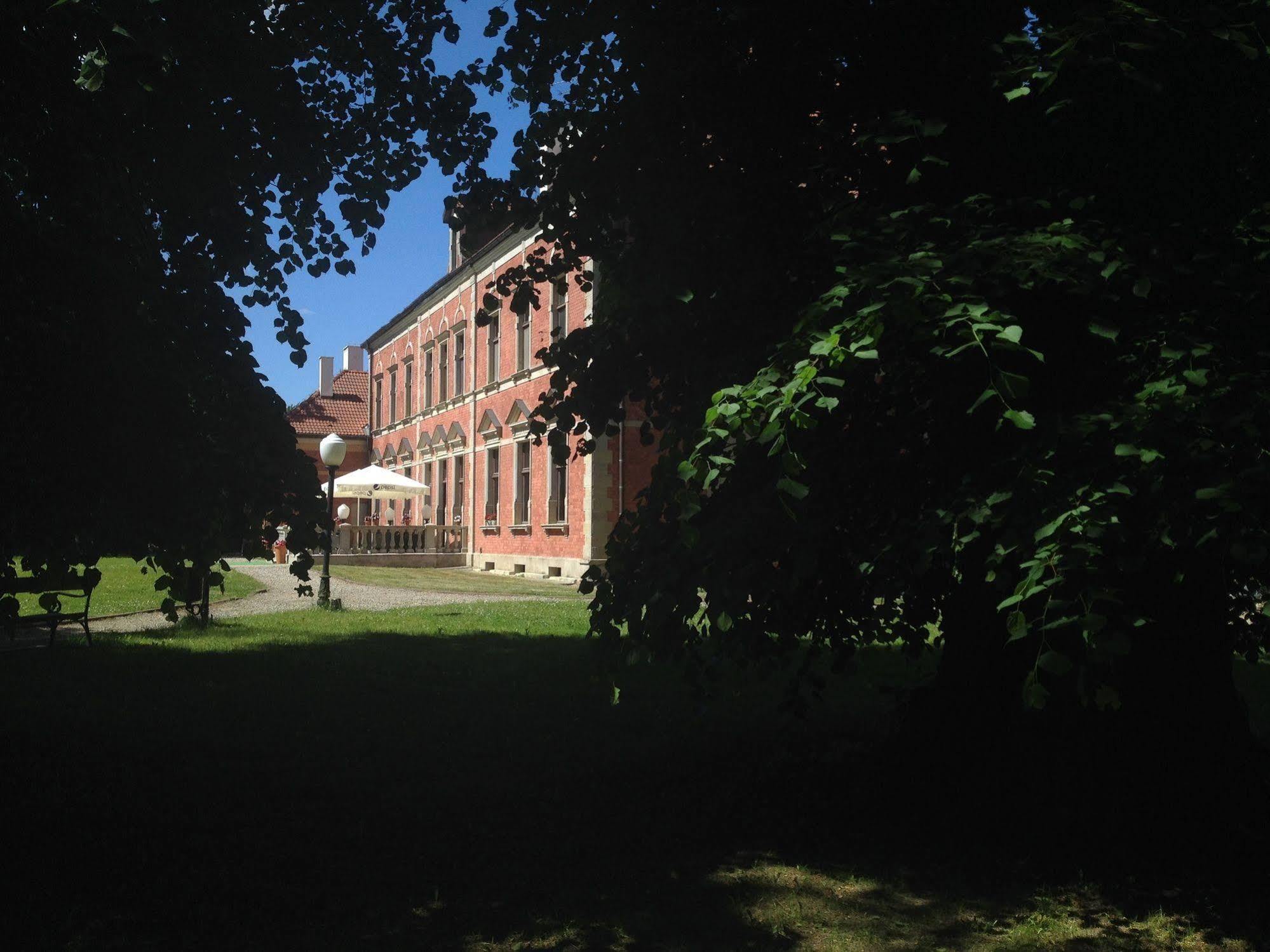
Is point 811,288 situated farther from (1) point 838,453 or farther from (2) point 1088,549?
(2) point 1088,549

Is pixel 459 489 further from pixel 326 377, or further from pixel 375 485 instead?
pixel 326 377

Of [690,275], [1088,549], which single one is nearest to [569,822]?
[690,275]

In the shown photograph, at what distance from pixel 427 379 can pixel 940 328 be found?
35454 millimetres

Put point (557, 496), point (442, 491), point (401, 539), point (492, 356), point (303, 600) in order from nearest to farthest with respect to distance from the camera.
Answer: point (303, 600) → point (557, 496) → point (492, 356) → point (401, 539) → point (442, 491)

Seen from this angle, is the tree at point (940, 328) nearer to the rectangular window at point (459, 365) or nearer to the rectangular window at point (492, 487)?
the rectangular window at point (492, 487)

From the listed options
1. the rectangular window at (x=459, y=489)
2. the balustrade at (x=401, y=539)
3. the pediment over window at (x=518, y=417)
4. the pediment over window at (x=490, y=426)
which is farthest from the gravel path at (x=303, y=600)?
the rectangular window at (x=459, y=489)

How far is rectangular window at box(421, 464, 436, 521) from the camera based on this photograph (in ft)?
120

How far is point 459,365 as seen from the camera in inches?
1362

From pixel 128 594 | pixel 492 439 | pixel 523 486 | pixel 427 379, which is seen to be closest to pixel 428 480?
pixel 427 379

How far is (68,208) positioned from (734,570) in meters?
3.74

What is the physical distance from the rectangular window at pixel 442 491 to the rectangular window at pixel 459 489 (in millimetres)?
866

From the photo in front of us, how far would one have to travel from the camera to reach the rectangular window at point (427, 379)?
37.6 metres

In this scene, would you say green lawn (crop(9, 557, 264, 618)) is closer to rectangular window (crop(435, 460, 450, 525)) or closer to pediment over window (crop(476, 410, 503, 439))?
pediment over window (crop(476, 410, 503, 439))

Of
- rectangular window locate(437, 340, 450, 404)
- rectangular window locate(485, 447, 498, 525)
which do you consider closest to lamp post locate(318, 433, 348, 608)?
rectangular window locate(485, 447, 498, 525)
